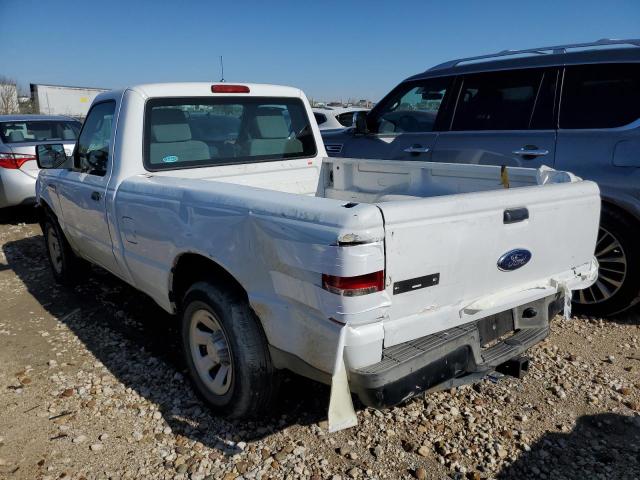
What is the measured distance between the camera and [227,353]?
2723 mm

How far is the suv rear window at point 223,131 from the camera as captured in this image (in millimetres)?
3516

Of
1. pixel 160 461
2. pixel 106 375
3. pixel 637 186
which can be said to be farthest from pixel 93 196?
pixel 637 186

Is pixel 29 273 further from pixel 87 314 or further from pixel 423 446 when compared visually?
pixel 423 446

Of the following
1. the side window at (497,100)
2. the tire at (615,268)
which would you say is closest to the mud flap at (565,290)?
the tire at (615,268)

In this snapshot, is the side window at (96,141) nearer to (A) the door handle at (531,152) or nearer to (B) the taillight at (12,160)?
(A) the door handle at (531,152)

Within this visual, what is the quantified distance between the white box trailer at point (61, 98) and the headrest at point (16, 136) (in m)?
18.5

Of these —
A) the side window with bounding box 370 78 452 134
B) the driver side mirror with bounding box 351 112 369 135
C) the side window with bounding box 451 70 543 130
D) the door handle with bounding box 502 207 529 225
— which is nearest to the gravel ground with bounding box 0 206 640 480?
the door handle with bounding box 502 207 529 225

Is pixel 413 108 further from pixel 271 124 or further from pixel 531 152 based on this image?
pixel 271 124

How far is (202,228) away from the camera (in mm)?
2588

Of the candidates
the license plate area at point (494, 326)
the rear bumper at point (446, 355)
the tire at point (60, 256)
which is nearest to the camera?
the rear bumper at point (446, 355)

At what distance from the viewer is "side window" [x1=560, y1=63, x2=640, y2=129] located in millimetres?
3889

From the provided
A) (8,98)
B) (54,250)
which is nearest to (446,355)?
(54,250)

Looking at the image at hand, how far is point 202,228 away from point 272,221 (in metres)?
0.58

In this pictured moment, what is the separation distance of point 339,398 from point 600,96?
351 cm
